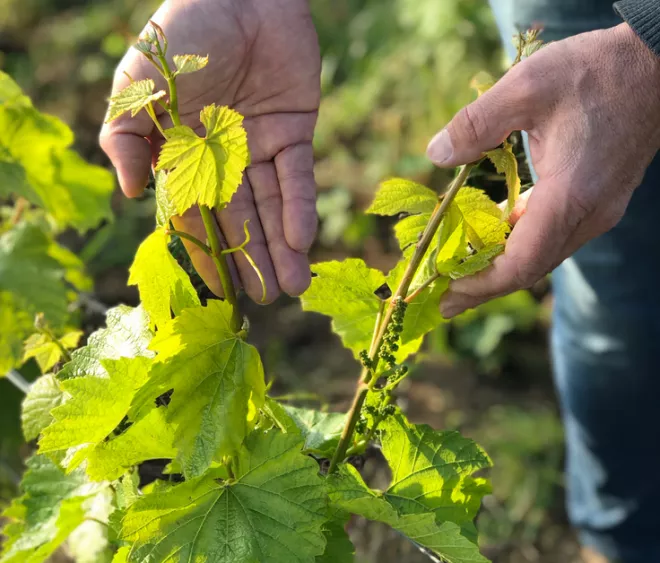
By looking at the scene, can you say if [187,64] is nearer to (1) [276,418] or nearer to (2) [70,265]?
(1) [276,418]

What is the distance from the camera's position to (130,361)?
0.89 metres

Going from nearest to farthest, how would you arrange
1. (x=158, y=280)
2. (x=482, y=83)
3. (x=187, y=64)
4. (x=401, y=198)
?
(x=187, y=64), (x=158, y=280), (x=401, y=198), (x=482, y=83)

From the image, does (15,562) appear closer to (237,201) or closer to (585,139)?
(237,201)

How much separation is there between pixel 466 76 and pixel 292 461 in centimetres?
312

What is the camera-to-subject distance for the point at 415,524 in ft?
2.92

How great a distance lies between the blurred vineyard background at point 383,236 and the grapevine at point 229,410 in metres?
0.80

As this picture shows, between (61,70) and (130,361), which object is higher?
(130,361)

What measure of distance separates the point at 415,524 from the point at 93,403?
40cm

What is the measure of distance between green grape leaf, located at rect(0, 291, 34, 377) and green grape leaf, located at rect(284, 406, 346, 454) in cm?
55

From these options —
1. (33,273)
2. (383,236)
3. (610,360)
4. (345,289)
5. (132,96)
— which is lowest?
(383,236)

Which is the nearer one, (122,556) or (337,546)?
(122,556)

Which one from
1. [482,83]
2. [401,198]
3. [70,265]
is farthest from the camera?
[70,265]

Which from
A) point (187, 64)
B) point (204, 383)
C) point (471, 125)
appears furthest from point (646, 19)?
point (204, 383)

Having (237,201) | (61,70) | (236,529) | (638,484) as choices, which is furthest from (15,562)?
(61,70)
